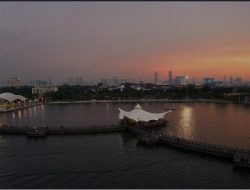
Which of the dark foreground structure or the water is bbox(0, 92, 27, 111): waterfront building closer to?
the dark foreground structure

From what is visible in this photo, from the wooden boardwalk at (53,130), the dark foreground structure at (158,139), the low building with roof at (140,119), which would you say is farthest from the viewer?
the low building with roof at (140,119)

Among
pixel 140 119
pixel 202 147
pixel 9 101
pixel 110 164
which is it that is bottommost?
pixel 110 164

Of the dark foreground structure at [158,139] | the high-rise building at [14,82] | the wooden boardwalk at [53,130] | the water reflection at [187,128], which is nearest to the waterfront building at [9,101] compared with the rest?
the wooden boardwalk at [53,130]

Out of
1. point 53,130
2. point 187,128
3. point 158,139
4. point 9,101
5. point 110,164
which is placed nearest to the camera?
point 110,164

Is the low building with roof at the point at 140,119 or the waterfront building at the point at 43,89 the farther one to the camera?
the waterfront building at the point at 43,89

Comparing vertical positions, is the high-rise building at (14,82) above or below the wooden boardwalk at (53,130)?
above

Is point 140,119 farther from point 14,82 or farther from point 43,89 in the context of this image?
point 14,82

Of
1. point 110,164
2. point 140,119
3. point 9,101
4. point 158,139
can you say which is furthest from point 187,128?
point 9,101

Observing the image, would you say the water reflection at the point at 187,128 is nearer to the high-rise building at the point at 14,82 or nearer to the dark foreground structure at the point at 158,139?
the dark foreground structure at the point at 158,139

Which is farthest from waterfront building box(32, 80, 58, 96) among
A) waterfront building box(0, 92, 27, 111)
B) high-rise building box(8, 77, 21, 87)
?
high-rise building box(8, 77, 21, 87)

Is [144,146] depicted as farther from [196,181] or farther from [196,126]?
[196,126]

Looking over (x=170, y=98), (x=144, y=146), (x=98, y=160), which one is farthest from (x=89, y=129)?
(x=170, y=98)

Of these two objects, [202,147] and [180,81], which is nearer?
[202,147]
